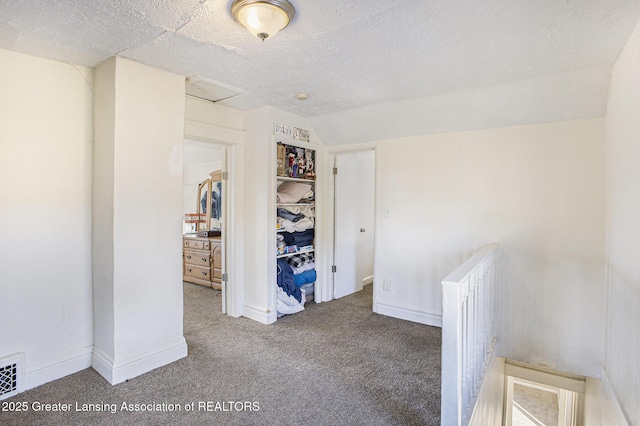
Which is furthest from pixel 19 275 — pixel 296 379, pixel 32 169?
pixel 296 379

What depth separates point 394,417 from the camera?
6.19ft

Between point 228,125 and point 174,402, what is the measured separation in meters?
2.41

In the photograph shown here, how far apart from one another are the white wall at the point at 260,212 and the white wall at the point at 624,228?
2625mm

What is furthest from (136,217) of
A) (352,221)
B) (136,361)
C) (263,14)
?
(352,221)

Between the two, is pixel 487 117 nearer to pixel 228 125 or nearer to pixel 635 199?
pixel 635 199

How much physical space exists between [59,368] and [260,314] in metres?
1.58

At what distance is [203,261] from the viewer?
15.6 ft

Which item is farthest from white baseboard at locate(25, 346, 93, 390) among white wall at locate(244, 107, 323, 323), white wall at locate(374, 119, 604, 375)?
white wall at locate(374, 119, 604, 375)

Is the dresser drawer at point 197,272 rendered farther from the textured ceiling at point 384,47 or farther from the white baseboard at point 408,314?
the textured ceiling at point 384,47

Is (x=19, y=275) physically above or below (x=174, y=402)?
above

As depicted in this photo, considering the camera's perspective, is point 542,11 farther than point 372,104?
No

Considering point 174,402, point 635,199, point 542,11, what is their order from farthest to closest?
point 174,402 < point 635,199 < point 542,11

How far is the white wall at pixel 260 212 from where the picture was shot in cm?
329

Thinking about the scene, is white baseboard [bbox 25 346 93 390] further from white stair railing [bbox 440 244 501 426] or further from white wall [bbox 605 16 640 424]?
white wall [bbox 605 16 640 424]
